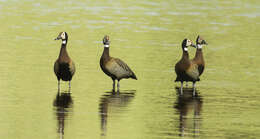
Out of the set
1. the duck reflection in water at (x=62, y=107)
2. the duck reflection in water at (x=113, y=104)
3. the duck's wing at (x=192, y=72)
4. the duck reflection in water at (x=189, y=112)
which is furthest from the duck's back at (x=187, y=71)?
the duck reflection in water at (x=62, y=107)

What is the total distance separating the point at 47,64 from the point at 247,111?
30.6 feet

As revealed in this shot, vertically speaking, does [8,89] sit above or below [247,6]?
below

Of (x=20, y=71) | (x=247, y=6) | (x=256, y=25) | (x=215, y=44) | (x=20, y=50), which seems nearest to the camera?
(x=20, y=71)

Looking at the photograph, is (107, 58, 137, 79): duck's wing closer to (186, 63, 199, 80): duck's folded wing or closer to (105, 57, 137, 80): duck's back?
(105, 57, 137, 80): duck's back

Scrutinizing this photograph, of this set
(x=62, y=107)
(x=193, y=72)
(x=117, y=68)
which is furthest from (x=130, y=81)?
(x=62, y=107)

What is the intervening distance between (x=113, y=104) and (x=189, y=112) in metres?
1.84

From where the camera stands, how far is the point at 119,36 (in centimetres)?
3753

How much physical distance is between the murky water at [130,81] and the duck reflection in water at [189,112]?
2 centimetres

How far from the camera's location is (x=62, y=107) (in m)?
18.8

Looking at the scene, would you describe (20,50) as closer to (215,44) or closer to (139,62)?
(139,62)

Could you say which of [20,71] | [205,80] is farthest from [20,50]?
[205,80]

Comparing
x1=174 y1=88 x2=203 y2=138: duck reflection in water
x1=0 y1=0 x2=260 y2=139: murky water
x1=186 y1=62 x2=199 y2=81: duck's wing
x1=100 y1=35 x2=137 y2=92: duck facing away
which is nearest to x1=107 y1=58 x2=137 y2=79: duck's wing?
x1=100 y1=35 x2=137 y2=92: duck facing away

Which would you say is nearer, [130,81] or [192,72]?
[192,72]

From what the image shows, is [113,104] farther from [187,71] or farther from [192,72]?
[192,72]
